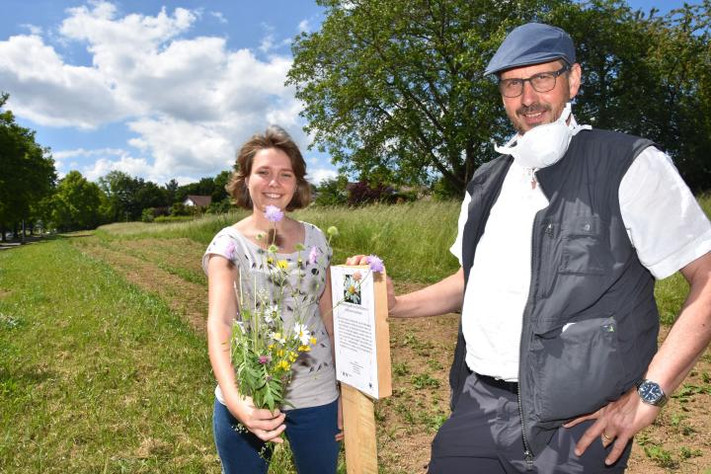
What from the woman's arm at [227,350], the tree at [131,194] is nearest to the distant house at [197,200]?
the tree at [131,194]

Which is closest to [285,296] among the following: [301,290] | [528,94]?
[301,290]

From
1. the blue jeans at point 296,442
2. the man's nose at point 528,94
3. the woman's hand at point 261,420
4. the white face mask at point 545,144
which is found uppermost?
the man's nose at point 528,94

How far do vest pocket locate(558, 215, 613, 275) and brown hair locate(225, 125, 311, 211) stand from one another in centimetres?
121

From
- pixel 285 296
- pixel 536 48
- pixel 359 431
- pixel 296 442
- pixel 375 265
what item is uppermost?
pixel 536 48

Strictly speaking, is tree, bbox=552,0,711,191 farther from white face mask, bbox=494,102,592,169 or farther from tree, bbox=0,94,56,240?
tree, bbox=0,94,56,240

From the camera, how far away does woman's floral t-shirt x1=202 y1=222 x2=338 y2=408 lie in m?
2.07

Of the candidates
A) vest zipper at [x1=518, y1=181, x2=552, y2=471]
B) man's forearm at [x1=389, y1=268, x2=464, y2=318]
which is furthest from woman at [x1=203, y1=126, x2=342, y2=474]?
vest zipper at [x1=518, y1=181, x2=552, y2=471]

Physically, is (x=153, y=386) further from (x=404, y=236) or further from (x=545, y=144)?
(x=404, y=236)

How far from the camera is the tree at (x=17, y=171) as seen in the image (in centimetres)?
4025

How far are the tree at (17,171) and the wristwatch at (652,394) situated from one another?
46.5 m

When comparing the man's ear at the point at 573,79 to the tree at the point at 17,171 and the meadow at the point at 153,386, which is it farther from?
the tree at the point at 17,171

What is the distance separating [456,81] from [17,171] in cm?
3689

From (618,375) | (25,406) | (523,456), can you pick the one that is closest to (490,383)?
(523,456)

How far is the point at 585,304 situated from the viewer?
162 centimetres
